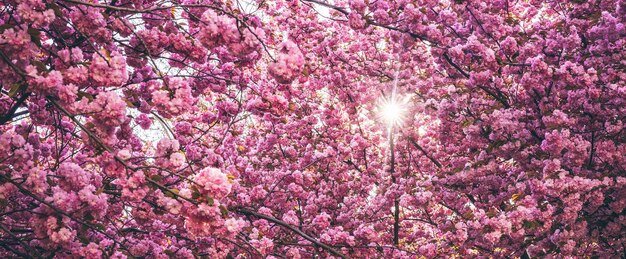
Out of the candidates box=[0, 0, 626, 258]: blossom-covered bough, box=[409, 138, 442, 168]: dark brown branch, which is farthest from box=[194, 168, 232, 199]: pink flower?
box=[409, 138, 442, 168]: dark brown branch

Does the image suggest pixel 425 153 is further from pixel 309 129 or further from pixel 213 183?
pixel 213 183

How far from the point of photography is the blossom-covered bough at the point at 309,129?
2.92 meters

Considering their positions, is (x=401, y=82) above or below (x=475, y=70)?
above

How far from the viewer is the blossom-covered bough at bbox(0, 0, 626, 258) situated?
2.92m

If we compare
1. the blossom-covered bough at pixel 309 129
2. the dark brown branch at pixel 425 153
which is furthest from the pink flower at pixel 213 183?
the dark brown branch at pixel 425 153

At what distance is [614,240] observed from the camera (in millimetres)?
5812

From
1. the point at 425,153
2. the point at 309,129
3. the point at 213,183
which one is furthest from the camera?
the point at 309,129

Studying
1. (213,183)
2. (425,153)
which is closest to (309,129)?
(425,153)

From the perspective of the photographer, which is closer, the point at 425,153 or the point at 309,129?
the point at 425,153

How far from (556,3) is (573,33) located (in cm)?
94

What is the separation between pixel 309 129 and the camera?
8680 millimetres

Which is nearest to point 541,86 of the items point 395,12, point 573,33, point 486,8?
point 573,33

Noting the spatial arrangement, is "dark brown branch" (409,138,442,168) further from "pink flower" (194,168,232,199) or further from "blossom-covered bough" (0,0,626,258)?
"pink flower" (194,168,232,199)

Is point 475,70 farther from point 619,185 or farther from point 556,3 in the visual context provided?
point 619,185
